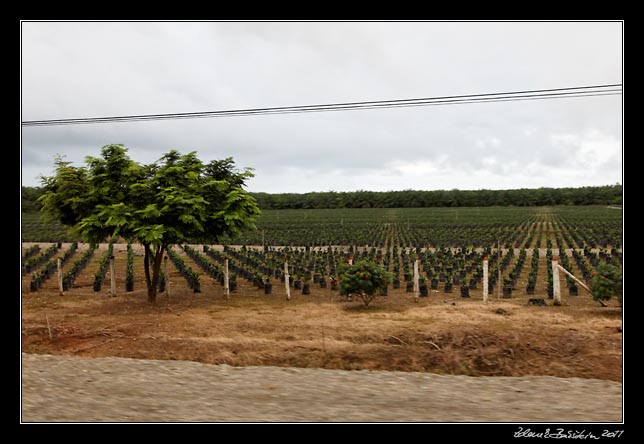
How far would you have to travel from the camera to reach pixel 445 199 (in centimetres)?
10706

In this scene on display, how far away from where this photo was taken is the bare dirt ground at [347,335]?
8.79m

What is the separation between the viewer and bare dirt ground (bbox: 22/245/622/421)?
8.79 metres

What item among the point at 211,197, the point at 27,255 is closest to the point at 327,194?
the point at 27,255

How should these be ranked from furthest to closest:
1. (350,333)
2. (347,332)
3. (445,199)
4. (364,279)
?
(445,199), (364,279), (347,332), (350,333)

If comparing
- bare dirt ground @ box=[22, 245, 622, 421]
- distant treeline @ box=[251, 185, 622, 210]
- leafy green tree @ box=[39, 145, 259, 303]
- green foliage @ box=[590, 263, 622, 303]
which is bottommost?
bare dirt ground @ box=[22, 245, 622, 421]

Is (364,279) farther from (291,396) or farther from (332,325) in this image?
(291,396)

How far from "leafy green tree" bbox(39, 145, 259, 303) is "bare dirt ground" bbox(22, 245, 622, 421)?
2768 mm

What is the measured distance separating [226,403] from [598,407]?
5502 millimetres

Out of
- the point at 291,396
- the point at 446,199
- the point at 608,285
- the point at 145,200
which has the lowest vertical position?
the point at 291,396

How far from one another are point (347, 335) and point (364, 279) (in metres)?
3.73

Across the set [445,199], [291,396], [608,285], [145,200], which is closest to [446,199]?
[445,199]

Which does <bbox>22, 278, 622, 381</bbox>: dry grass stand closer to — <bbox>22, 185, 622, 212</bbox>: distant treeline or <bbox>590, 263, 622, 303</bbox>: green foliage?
<bbox>590, 263, 622, 303</bbox>: green foliage

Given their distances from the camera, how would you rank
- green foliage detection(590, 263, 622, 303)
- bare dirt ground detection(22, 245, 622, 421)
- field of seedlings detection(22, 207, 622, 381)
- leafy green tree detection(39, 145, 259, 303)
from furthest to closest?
1. leafy green tree detection(39, 145, 259, 303)
2. green foliage detection(590, 263, 622, 303)
3. field of seedlings detection(22, 207, 622, 381)
4. bare dirt ground detection(22, 245, 622, 421)

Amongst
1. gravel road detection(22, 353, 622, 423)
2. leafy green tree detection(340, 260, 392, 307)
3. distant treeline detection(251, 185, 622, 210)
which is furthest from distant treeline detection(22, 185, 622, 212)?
gravel road detection(22, 353, 622, 423)
